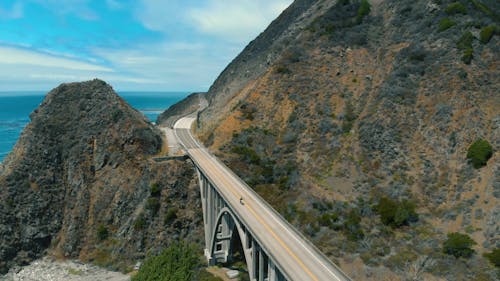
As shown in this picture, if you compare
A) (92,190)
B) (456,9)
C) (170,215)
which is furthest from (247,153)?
(456,9)

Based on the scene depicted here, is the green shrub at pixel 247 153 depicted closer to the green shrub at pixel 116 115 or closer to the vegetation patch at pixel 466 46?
the green shrub at pixel 116 115

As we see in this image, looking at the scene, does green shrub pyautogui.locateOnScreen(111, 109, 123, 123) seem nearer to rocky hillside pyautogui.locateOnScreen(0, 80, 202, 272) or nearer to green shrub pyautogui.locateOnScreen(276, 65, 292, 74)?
rocky hillside pyautogui.locateOnScreen(0, 80, 202, 272)

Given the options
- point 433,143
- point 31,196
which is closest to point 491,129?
point 433,143

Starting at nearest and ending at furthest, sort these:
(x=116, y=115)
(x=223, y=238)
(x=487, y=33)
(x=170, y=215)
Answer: (x=223, y=238) < (x=170, y=215) < (x=487, y=33) < (x=116, y=115)

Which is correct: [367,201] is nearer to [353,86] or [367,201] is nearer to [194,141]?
[353,86]

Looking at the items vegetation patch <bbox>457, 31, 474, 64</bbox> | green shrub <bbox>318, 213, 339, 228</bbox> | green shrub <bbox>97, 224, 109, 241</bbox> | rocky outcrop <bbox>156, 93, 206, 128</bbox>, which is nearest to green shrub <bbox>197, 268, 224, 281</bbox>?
green shrub <bbox>318, 213, 339, 228</bbox>

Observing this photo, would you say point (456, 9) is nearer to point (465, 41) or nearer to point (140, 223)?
point (465, 41)
